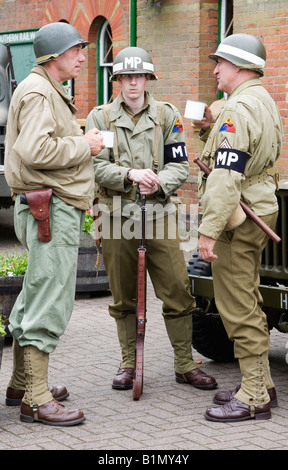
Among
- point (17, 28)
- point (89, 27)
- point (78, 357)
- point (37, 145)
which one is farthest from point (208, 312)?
point (17, 28)

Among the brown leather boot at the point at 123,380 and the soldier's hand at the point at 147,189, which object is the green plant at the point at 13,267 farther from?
the soldier's hand at the point at 147,189

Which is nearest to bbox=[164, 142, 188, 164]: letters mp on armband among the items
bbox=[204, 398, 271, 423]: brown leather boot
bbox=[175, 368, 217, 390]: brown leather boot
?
bbox=[175, 368, 217, 390]: brown leather boot

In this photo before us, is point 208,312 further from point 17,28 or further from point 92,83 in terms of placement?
point 17,28

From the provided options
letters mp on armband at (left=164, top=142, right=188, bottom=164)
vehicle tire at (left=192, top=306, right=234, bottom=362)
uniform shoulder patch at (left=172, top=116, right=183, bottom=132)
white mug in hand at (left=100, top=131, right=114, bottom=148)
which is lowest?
vehicle tire at (left=192, top=306, right=234, bottom=362)

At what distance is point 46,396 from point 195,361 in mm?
1678

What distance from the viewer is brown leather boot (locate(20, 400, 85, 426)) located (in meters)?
5.48

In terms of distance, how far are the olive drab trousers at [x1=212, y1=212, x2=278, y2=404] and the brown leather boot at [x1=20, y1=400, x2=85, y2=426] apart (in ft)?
3.03

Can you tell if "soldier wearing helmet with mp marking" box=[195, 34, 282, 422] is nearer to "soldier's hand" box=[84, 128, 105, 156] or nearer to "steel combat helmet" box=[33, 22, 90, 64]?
"soldier's hand" box=[84, 128, 105, 156]

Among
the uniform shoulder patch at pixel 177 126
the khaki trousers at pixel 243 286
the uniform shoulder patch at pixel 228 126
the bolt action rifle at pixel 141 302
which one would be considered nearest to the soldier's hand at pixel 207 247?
the khaki trousers at pixel 243 286

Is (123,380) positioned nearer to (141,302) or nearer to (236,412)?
(141,302)

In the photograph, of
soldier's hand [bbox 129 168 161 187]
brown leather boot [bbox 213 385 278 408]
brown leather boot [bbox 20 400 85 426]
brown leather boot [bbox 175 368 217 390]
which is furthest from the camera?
brown leather boot [bbox 175 368 217 390]

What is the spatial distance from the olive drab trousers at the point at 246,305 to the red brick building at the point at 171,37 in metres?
6.28

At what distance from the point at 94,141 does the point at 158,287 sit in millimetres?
1223

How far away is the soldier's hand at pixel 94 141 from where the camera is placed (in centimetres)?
557
